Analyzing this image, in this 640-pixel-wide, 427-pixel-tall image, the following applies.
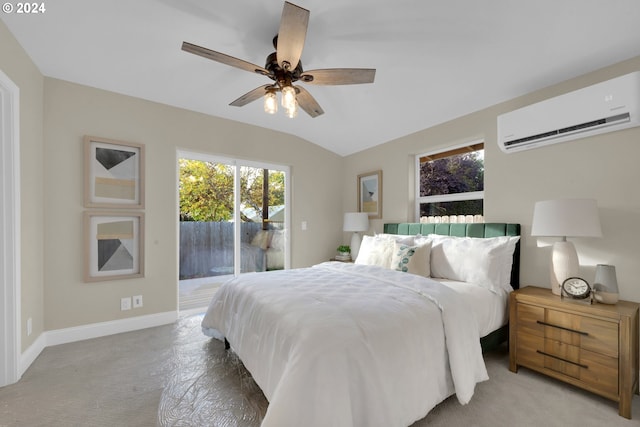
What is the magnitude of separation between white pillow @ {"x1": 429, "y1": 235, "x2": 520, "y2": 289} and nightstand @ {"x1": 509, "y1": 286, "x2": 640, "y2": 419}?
0.66ft

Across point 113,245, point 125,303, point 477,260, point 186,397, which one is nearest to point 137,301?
point 125,303

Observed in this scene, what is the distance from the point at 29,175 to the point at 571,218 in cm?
428

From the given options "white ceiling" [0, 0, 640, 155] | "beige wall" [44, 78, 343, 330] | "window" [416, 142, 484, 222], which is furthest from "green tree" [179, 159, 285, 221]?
"window" [416, 142, 484, 222]

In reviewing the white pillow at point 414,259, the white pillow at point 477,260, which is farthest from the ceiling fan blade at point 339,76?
the white pillow at point 477,260

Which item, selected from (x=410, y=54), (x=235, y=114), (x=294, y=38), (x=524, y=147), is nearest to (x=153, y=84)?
(x=235, y=114)

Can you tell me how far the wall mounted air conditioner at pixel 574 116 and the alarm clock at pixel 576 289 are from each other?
1156 mm

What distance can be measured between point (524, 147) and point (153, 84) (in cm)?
367

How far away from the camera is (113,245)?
2.89m

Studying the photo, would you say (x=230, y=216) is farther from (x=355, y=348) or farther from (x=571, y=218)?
(x=571, y=218)

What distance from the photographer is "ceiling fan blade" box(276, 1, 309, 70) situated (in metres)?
1.41

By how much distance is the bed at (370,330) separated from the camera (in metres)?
1.23

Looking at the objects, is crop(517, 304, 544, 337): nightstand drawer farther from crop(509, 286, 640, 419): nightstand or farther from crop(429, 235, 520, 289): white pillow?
crop(429, 235, 520, 289): white pillow

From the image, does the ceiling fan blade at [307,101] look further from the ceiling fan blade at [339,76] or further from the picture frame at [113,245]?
the picture frame at [113,245]

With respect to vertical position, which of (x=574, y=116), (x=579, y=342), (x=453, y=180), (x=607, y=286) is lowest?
(x=579, y=342)
